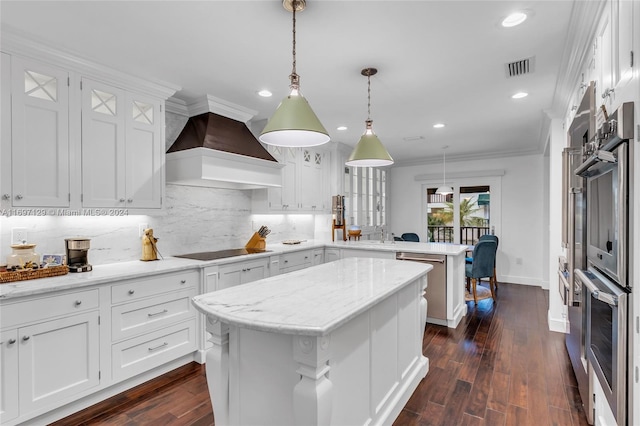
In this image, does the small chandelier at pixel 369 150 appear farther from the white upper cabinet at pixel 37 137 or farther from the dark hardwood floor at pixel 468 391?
the white upper cabinet at pixel 37 137

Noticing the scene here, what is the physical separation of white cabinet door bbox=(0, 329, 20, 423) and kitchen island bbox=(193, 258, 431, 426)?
52.8 inches

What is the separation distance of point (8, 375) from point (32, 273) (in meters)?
0.65

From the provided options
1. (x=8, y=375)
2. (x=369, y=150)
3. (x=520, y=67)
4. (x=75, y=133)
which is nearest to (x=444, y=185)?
(x=520, y=67)

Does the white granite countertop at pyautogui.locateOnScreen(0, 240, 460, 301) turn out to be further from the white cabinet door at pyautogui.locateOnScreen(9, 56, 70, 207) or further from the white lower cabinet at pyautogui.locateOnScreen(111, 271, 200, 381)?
the white cabinet door at pyautogui.locateOnScreen(9, 56, 70, 207)

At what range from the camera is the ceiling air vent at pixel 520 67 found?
271cm

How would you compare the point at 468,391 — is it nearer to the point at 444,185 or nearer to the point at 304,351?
the point at 304,351

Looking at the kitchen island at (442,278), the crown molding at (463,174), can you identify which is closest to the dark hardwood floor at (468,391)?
the kitchen island at (442,278)

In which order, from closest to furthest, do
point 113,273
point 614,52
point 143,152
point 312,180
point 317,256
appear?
1. point 614,52
2. point 113,273
3. point 143,152
4. point 317,256
5. point 312,180

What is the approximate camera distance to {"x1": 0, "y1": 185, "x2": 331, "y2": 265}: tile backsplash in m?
2.63

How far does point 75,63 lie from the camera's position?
2.54 m

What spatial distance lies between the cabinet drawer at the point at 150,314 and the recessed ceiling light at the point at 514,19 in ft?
10.6

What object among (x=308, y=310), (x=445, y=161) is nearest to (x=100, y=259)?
(x=308, y=310)

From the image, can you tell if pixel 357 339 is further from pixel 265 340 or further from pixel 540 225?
pixel 540 225

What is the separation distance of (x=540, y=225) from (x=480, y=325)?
138 inches
